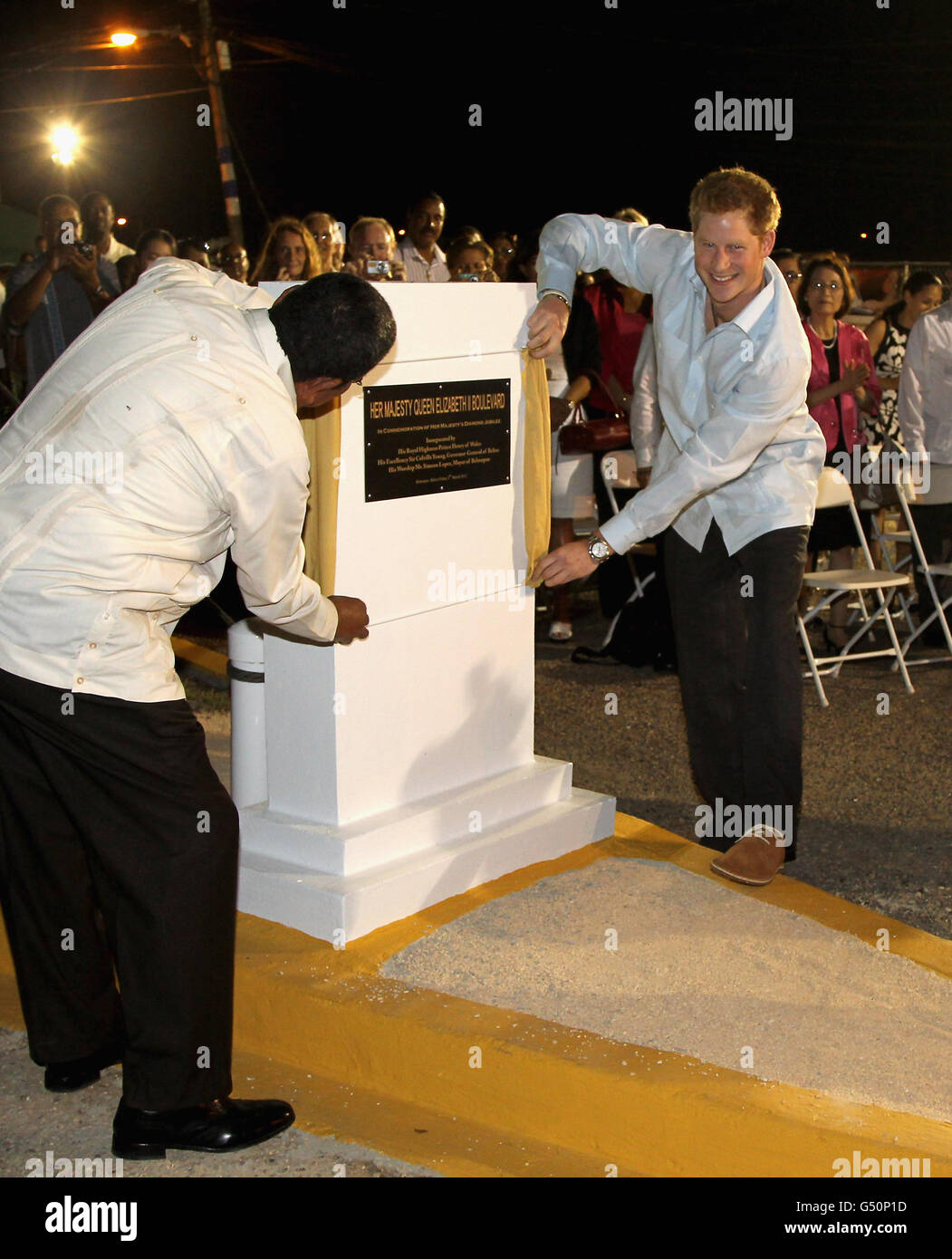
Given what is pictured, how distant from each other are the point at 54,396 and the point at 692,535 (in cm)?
234

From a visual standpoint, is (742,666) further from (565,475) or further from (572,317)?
(572,317)

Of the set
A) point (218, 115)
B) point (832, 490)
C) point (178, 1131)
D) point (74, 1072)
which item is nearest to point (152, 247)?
point (832, 490)

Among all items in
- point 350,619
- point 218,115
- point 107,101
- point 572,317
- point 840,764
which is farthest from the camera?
point 107,101

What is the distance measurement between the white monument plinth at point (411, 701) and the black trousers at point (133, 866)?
72cm

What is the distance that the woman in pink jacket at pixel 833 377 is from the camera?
25.8 feet

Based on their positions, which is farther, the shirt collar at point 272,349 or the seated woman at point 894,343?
the seated woman at point 894,343

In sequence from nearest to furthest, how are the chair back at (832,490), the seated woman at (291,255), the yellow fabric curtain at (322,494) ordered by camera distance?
1. the yellow fabric curtain at (322,494)
2. the seated woman at (291,255)
3. the chair back at (832,490)

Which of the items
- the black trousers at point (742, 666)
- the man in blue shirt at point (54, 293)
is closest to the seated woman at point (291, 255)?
the man in blue shirt at point (54, 293)

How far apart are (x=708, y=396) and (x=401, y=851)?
177cm

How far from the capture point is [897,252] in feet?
72.9

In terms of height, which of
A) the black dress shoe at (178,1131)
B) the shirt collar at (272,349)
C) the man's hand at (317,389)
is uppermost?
the shirt collar at (272,349)

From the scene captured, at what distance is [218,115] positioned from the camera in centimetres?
1623

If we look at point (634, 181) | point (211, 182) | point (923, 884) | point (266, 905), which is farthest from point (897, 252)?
point (266, 905)

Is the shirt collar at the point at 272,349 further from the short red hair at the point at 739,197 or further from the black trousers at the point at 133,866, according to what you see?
the short red hair at the point at 739,197
